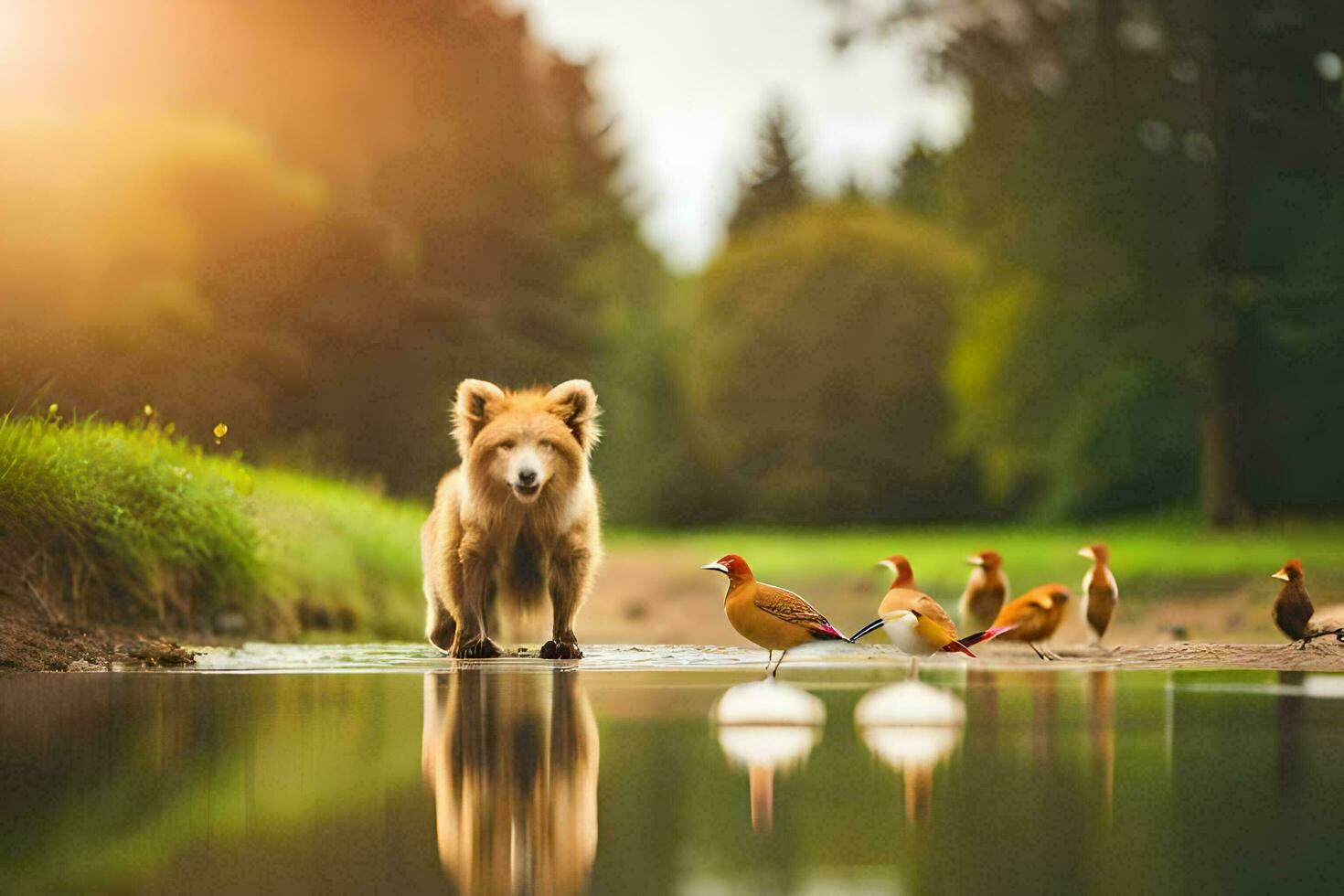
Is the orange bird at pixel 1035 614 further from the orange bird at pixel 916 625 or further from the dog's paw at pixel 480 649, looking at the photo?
the dog's paw at pixel 480 649

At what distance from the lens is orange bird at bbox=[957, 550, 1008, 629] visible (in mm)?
9305

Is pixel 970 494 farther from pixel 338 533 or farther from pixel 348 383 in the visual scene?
pixel 338 533

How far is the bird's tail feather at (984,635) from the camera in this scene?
7.59 m

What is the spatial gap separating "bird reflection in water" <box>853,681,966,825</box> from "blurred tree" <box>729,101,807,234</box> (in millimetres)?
31915

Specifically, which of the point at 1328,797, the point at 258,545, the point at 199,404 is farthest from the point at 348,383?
the point at 1328,797

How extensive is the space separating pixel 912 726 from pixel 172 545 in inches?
212

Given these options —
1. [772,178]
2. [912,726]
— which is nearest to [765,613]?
[912,726]

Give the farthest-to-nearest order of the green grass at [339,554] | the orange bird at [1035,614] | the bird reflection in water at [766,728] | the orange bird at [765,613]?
the green grass at [339,554] → the orange bird at [1035,614] → the orange bird at [765,613] → the bird reflection in water at [766,728]

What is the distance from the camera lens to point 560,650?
25.5 feet

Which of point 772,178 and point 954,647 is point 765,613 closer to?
point 954,647

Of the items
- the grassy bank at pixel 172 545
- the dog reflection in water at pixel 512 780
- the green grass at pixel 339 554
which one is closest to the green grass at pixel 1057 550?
the green grass at pixel 339 554

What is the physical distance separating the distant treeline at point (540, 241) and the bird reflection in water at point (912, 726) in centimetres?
890

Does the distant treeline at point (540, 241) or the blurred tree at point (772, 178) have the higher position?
the blurred tree at point (772, 178)

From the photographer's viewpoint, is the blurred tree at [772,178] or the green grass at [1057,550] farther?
the blurred tree at [772,178]
